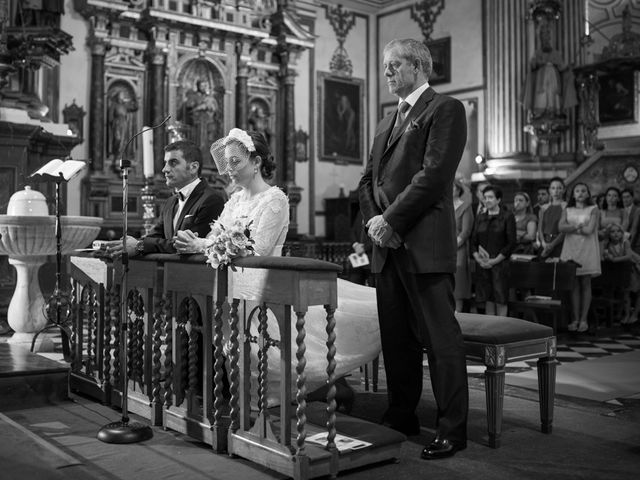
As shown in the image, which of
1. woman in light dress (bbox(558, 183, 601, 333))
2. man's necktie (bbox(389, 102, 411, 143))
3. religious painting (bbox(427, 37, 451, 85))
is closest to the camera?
man's necktie (bbox(389, 102, 411, 143))

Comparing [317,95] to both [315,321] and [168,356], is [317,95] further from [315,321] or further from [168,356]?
[168,356]

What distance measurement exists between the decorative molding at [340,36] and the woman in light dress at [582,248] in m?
8.07

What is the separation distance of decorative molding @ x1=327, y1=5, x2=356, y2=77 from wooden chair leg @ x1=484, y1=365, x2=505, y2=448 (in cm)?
1216

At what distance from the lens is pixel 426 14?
14.9 m

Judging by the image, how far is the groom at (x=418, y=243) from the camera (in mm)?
3168

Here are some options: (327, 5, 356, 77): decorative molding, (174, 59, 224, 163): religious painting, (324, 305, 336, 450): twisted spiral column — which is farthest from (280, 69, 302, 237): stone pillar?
(324, 305, 336, 450): twisted spiral column

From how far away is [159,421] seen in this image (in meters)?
3.60

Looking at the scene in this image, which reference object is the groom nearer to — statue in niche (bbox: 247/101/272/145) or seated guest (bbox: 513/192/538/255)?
seated guest (bbox: 513/192/538/255)

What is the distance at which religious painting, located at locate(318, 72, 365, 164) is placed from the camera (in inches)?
576

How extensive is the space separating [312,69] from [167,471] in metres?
12.3

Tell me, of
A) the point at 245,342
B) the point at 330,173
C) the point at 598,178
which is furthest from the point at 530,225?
the point at 330,173

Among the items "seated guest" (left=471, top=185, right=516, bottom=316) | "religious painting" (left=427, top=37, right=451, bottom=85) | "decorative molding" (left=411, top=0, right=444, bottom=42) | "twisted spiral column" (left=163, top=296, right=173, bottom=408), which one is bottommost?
"twisted spiral column" (left=163, top=296, right=173, bottom=408)

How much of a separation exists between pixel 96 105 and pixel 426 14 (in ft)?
22.8

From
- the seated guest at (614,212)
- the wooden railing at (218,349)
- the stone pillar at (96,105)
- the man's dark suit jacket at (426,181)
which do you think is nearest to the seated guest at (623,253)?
the seated guest at (614,212)
